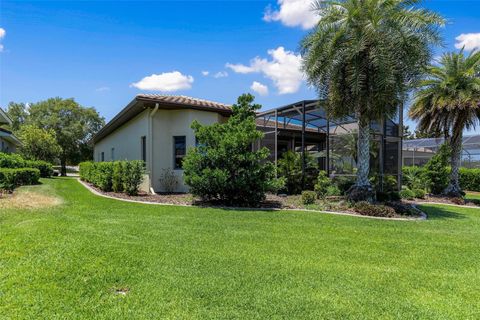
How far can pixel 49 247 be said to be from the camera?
504 centimetres

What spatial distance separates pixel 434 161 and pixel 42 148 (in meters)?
29.3

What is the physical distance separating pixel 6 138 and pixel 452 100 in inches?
1179

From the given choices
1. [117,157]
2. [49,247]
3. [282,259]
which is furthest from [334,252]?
[117,157]

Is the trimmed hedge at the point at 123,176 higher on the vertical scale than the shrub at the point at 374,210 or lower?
higher

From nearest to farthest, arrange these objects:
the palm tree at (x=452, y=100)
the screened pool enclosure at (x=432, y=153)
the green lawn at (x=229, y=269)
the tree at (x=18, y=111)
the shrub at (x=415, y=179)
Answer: the green lawn at (x=229, y=269), the palm tree at (x=452, y=100), the shrub at (x=415, y=179), the screened pool enclosure at (x=432, y=153), the tree at (x=18, y=111)

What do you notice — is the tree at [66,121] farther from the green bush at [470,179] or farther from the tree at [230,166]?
the green bush at [470,179]

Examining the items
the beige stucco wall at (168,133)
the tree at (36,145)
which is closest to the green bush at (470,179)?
the beige stucco wall at (168,133)

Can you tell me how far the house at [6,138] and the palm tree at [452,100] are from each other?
781 inches

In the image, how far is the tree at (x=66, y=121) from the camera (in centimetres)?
3831

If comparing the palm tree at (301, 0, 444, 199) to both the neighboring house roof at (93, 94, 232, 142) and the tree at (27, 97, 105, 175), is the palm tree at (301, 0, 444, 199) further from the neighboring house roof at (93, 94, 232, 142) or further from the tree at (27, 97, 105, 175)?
the tree at (27, 97, 105, 175)

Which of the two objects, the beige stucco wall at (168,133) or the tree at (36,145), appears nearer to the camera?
the beige stucco wall at (168,133)

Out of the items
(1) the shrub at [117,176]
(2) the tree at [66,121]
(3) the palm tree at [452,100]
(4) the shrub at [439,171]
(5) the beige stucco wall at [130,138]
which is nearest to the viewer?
(1) the shrub at [117,176]

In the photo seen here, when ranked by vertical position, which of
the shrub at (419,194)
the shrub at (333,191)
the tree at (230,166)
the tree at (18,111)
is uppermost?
the tree at (18,111)

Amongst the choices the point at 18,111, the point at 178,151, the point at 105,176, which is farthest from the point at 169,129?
the point at 18,111
